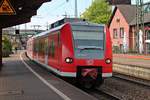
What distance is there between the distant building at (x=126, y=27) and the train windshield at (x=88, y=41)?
173ft

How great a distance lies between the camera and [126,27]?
8181 centimetres

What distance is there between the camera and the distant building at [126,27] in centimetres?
7488

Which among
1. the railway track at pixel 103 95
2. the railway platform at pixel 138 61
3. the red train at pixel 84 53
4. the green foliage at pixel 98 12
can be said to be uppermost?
the green foliage at pixel 98 12

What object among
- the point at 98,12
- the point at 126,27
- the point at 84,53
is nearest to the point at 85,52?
the point at 84,53

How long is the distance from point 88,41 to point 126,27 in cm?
6331

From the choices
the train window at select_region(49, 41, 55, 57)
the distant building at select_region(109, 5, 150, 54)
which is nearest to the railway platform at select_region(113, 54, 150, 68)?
the train window at select_region(49, 41, 55, 57)

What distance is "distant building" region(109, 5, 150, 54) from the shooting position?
7488 cm

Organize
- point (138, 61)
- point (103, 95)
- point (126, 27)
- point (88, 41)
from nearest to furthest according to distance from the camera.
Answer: point (103, 95) < point (88, 41) < point (138, 61) < point (126, 27)

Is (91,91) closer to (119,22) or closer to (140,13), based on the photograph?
(140,13)

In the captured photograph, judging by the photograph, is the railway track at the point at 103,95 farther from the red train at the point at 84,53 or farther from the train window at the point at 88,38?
the train window at the point at 88,38

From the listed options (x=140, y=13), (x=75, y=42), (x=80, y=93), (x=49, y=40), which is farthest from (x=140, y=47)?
(x=80, y=93)

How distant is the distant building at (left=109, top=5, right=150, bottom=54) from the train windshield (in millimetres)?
52741

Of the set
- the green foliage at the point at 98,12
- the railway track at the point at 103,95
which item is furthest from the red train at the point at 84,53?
the green foliage at the point at 98,12

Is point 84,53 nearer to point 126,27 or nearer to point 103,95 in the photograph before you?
point 103,95
